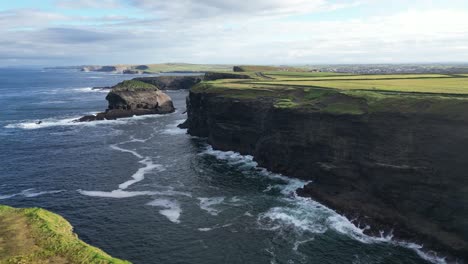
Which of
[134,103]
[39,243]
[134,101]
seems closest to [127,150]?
[134,103]

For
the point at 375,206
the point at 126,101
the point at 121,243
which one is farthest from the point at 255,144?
the point at 126,101

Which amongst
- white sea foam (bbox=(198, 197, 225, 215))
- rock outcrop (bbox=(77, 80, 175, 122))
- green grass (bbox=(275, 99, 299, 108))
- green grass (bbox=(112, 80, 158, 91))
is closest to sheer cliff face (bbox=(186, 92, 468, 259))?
green grass (bbox=(275, 99, 299, 108))

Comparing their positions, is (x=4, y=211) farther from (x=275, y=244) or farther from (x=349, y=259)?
(x=349, y=259)

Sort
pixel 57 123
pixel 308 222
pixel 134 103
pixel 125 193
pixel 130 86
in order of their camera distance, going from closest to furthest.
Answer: pixel 308 222 → pixel 125 193 → pixel 57 123 → pixel 134 103 → pixel 130 86

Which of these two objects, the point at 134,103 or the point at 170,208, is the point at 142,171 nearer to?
the point at 170,208

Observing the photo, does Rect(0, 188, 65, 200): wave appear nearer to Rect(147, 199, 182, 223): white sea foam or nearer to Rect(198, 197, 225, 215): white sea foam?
Rect(147, 199, 182, 223): white sea foam

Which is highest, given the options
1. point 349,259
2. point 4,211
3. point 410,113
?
point 410,113

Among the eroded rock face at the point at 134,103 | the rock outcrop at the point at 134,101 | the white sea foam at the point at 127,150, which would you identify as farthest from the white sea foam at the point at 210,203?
the rock outcrop at the point at 134,101
